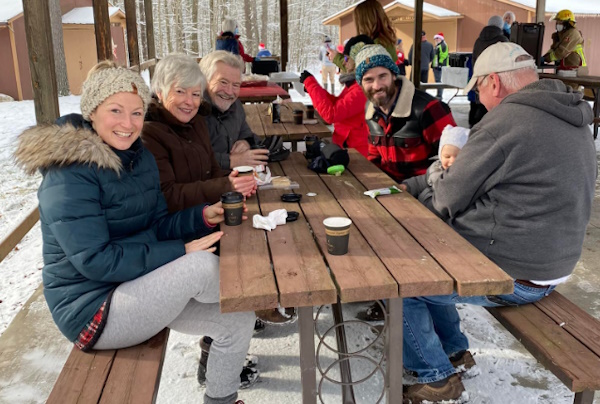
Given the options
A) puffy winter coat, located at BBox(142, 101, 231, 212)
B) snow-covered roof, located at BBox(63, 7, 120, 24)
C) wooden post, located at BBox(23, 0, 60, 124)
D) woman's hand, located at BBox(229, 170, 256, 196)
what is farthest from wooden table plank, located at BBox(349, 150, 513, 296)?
snow-covered roof, located at BBox(63, 7, 120, 24)

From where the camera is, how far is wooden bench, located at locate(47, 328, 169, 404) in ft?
5.70

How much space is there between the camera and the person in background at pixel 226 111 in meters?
3.37

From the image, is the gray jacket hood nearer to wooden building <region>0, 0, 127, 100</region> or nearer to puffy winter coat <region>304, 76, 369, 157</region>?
puffy winter coat <region>304, 76, 369, 157</region>

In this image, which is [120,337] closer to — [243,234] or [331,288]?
[243,234]

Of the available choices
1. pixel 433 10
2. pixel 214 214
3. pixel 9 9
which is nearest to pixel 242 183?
pixel 214 214

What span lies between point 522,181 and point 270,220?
1017 mm

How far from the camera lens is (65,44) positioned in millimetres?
18281

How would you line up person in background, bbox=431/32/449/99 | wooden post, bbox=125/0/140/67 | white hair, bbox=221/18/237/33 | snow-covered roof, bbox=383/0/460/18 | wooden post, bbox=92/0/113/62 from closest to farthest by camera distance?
wooden post, bbox=92/0/113/62 → wooden post, bbox=125/0/140/67 → white hair, bbox=221/18/237/33 → person in background, bbox=431/32/449/99 → snow-covered roof, bbox=383/0/460/18

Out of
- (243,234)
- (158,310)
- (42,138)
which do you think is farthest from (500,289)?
(42,138)

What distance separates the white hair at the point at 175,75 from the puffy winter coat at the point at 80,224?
2.54ft

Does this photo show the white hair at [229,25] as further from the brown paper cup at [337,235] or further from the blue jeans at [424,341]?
the brown paper cup at [337,235]

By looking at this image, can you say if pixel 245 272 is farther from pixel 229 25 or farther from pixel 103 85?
pixel 229 25

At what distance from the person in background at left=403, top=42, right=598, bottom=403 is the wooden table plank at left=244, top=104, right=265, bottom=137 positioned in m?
2.41

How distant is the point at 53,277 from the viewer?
6.34ft
